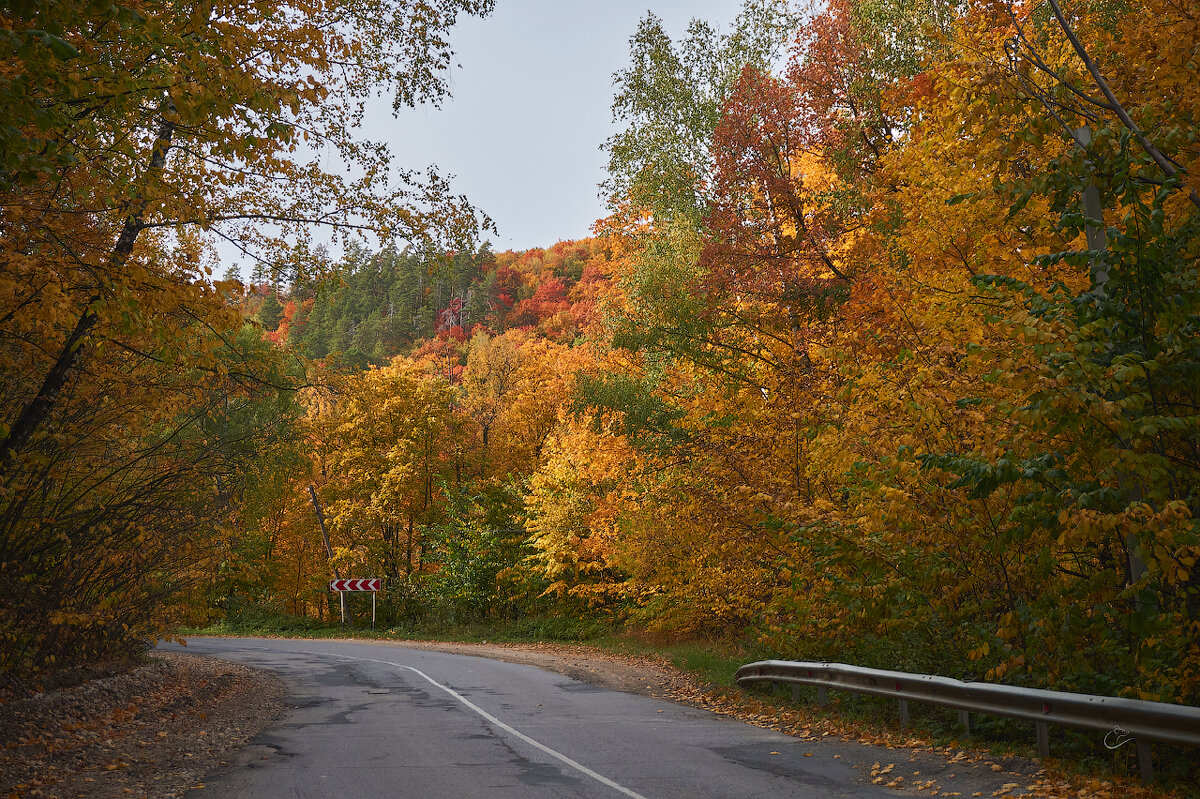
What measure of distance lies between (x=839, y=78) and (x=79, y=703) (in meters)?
18.5

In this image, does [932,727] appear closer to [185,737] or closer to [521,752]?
[521,752]

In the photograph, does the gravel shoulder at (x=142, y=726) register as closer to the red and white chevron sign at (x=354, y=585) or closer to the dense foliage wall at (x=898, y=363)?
the dense foliage wall at (x=898, y=363)

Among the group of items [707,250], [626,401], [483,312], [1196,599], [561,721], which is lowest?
[561,721]

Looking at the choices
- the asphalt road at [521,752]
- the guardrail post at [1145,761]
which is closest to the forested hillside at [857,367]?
the guardrail post at [1145,761]

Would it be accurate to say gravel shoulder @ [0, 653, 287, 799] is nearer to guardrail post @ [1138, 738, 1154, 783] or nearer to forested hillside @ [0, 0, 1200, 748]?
forested hillside @ [0, 0, 1200, 748]

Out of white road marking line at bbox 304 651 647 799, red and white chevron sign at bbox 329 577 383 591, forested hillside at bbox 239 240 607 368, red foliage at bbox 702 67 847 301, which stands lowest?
white road marking line at bbox 304 651 647 799

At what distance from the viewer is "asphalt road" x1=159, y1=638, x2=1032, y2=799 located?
697 centimetres

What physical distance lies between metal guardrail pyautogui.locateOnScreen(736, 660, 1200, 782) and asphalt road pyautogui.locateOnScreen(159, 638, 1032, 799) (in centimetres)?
85

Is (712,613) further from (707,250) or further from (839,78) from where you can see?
(839,78)

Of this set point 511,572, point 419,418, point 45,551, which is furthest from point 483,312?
point 45,551

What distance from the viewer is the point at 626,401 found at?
20219 millimetres

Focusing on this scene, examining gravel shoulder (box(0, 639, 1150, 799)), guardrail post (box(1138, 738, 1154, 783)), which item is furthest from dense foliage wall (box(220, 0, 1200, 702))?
gravel shoulder (box(0, 639, 1150, 799))

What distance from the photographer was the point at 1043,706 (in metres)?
7.00

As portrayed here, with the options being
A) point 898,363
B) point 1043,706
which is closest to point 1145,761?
point 1043,706
